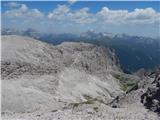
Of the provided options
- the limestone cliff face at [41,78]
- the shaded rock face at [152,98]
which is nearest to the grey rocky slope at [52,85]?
the limestone cliff face at [41,78]

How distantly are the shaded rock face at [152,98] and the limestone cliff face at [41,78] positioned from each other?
27.3 m

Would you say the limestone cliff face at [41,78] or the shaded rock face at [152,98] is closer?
the shaded rock face at [152,98]

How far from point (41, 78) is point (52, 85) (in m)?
3.94

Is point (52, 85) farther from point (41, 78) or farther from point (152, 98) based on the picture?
point (152, 98)

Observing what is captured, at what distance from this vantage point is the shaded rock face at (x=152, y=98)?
38088 mm

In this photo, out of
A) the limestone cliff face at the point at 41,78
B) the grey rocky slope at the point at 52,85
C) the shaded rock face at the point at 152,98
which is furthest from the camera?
the limestone cliff face at the point at 41,78

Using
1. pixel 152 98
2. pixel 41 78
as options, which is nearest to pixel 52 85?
pixel 41 78

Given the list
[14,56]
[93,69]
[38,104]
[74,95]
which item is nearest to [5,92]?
[38,104]

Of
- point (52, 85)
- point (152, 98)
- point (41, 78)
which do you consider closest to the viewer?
point (152, 98)

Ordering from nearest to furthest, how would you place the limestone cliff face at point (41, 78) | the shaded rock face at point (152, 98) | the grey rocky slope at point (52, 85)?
the grey rocky slope at point (52, 85)
the shaded rock face at point (152, 98)
the limestone cliff face at point (41, 78)

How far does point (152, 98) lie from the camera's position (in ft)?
131

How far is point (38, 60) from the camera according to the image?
11725 cm

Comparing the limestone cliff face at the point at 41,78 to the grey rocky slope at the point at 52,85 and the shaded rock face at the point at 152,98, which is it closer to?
the grey rocky slope at the point at 52,85

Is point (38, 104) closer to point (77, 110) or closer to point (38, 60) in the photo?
point (77, 110)
